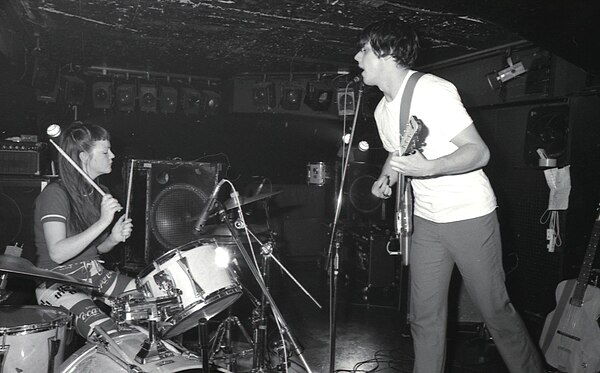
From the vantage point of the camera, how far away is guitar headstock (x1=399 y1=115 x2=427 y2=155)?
7.29 feet

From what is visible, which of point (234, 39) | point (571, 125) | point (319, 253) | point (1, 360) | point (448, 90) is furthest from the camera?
point (319, 253)

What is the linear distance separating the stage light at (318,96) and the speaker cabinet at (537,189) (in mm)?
2833

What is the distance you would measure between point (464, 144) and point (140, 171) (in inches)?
133

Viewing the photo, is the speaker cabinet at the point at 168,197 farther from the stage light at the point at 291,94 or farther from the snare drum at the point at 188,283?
the stage light at the point at 291,94

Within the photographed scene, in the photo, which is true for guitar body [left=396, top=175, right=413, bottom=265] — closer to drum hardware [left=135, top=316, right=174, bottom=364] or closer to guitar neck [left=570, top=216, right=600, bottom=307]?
drum hardware [left=135, top=316, right=174, bottom=364]

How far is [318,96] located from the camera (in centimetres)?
767

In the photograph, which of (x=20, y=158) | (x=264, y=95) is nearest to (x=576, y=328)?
(x=264, y=95)

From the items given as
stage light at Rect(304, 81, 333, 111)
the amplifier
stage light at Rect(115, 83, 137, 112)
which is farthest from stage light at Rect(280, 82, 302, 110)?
the amplifier

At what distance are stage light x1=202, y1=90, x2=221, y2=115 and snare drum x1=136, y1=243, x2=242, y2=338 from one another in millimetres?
5919

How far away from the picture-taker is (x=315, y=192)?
881 centimetres

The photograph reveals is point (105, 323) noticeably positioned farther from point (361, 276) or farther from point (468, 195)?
point (361, 276)

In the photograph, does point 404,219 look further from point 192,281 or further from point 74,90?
point 74,90

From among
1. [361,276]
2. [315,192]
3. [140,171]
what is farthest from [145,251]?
[315,192]

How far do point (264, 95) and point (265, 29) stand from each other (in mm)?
2420
